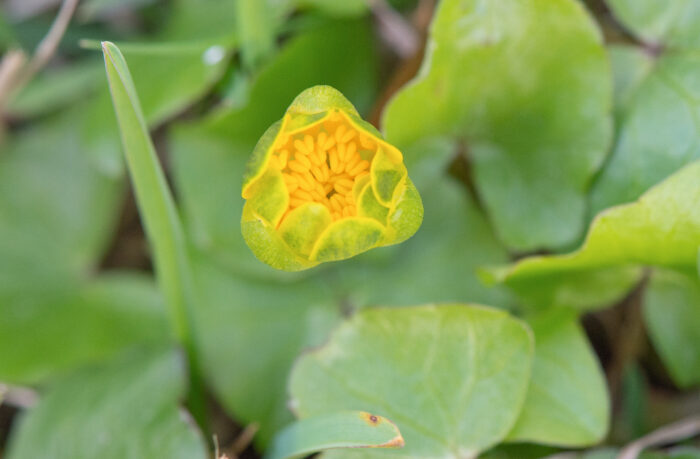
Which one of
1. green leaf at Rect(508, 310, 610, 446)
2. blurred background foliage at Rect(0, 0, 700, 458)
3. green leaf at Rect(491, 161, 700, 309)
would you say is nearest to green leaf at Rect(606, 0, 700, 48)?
blurred background foliage at Rect(0, 0, 700, 458)

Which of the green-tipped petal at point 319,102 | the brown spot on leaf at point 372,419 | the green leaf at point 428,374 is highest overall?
the green-tipped petal at point 319,102

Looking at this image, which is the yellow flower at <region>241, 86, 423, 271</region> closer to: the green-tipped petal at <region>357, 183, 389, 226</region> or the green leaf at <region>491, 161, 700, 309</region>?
the green-tipped petal at <region>357, 183, 389, 226</region>

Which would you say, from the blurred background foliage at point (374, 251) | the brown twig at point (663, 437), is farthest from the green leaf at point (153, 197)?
the brown twig at point (663, 437)

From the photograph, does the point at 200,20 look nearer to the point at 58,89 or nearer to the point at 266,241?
the point at 58,89

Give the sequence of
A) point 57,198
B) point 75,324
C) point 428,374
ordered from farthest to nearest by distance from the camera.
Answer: point 57,198, point 75,324, point 428,374

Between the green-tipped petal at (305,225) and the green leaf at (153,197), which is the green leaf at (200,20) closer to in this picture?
the green leaf at (153,197)

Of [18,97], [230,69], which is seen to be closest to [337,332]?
[230,69]

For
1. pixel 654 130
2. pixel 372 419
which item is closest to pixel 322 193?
pixel 372 419
